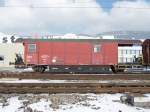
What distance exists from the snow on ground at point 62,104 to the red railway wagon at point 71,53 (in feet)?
62.3

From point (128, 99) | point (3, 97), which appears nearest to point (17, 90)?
point (3, 97)

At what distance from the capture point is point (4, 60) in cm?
6044

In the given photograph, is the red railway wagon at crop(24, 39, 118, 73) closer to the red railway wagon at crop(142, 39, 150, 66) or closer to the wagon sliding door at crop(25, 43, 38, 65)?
the wagon sliding door at crop(25, 43, 38, 65)

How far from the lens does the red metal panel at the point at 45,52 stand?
33.2m

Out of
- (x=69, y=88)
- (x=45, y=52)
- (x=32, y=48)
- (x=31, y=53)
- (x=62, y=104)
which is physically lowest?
(x=62, y=104)

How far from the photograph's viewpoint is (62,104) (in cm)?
1233

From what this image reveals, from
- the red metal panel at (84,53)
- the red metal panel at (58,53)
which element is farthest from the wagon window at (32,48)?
the red metal panel at (84,53)

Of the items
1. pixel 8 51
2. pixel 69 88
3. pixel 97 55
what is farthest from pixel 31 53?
pixel 8 51

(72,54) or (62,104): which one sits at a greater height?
(72,54)

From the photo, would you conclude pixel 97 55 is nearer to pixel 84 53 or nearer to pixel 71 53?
pixel 84 53

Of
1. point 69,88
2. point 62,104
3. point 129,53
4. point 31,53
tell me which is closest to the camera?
point 62,104

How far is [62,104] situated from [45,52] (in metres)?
21.2

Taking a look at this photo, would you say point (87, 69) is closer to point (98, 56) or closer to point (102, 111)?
point (98, 56)

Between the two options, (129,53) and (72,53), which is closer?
(72,53)
